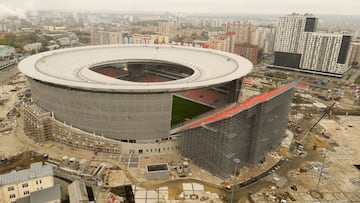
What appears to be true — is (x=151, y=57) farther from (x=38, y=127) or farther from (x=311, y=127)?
(x=311, y=127)

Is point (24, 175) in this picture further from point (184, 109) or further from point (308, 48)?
point (308, 48)

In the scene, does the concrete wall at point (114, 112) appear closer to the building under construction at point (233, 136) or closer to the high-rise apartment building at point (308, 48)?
the building under construction at point (233, 136)

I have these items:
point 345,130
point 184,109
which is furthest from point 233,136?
point 345,130

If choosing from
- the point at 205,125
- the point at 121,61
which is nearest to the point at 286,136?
the point at 205,125

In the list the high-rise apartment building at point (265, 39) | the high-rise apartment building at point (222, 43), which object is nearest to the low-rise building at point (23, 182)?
the high-rise apartment building at point (222, 43)

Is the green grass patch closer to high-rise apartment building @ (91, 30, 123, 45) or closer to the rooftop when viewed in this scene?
the rooftop

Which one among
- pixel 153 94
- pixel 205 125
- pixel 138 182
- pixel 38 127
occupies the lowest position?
pixel 138 182
